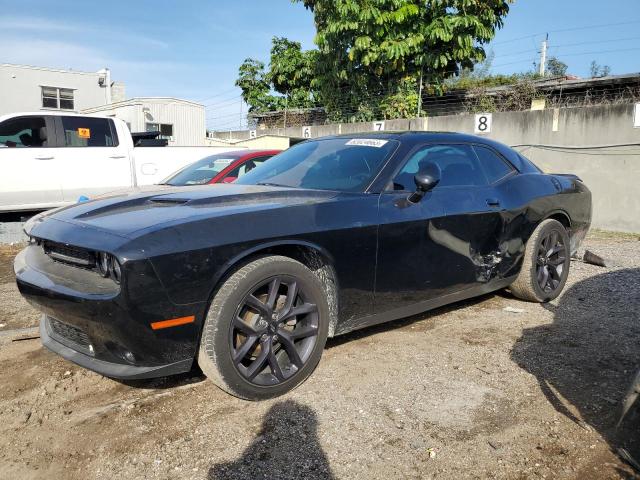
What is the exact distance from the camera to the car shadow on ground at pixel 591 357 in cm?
262

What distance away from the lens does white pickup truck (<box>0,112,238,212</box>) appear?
291 inches

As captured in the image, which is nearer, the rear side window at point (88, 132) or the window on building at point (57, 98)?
the rear side window at point (88, 132)

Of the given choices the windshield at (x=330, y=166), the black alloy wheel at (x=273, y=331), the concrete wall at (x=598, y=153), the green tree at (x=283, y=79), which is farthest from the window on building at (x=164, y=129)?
the black alloy wheel at (x=273, y=331)

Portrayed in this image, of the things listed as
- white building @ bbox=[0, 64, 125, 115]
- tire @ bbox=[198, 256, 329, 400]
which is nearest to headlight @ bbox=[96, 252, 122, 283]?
tire @ bbox=[198, 256, 329, 400]

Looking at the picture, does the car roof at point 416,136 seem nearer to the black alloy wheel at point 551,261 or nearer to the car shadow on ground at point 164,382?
the black alloy wheel at point 551,261

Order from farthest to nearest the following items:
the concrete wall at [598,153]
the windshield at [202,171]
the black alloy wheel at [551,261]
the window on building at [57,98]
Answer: the window on building at [57,98], the concrete wall at [598,153], the windshield at [202,171], the black alloy wheel at [551,261]

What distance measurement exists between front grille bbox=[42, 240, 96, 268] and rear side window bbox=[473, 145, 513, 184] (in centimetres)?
307

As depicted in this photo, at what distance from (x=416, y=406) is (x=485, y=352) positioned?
1006mm

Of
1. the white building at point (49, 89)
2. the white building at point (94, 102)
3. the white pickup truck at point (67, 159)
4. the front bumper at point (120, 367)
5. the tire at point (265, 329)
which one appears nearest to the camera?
the front bumper at point (120, 367)

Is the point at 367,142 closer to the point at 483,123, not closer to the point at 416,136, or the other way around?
the point at 416,136

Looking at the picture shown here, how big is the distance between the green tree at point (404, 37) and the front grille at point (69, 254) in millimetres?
13190

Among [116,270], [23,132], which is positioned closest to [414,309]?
[116,270]

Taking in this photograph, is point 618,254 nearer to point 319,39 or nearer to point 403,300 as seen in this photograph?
point 403,300

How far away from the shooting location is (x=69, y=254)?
2684 millimetres
